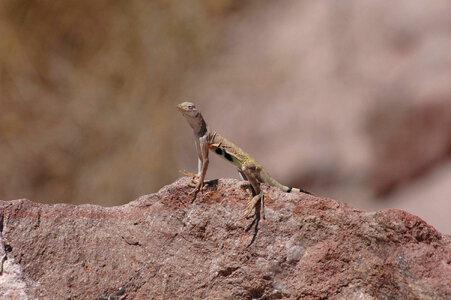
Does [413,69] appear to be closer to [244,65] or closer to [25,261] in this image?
[244,65]

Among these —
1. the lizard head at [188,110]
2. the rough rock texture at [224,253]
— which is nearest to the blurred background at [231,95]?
the lizard head at [188,110]

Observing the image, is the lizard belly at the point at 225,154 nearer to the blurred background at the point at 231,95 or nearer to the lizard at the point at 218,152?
the lizard at the point at 218,152

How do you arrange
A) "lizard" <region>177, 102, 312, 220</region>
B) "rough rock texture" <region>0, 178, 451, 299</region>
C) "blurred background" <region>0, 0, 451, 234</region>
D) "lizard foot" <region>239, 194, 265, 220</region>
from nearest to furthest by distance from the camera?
"rough rock texture" <region>0, 178, 451, 299</region>
"lizard foot" <region>239, 194, 265, 220</region>
"lizard" <region>177, 102, 312, 220</region>
"blurred background" <region>0, 0, 451, 234</region>

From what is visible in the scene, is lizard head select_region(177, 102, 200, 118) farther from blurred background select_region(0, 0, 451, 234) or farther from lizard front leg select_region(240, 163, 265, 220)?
blurred background select_region(0, 0, 451, 234)

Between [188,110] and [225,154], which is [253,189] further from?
[188,110]

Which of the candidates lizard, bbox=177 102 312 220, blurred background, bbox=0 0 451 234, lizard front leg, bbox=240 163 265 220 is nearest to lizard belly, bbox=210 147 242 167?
lizard, bbox=177 102 312 220
